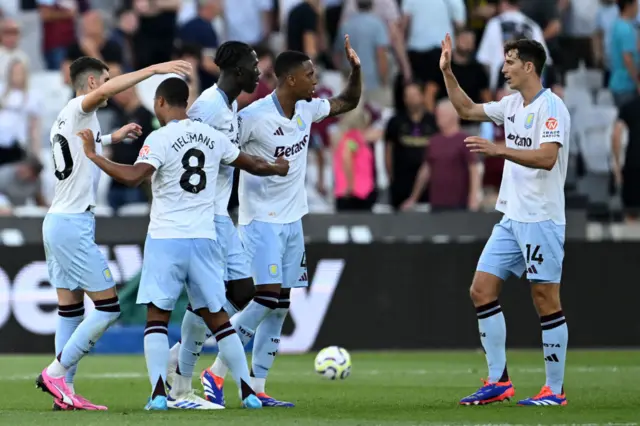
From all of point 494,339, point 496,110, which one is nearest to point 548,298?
point 494,339

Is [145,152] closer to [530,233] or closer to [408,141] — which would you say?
[530,233]

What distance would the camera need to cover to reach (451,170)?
1716 cm

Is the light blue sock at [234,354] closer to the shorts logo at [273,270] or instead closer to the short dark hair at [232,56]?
the shorts logo at [273,270]

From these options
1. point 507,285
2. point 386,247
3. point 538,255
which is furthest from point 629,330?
point 538,255

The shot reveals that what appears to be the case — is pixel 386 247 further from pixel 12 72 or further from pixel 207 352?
pixel 12 72

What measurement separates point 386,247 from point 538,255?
6.37 meters

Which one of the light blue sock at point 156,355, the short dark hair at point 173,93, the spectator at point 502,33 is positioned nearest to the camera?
the light blue sock at point 156,355

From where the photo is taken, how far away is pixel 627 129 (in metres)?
18.7

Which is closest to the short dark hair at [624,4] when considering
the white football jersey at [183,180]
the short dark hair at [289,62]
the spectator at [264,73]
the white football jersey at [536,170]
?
the spectator at [264,73]

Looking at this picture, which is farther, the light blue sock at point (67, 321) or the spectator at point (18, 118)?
the spectator at point (18, 118)

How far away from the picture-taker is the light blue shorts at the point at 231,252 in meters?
9.88

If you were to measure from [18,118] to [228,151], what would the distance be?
9.60 m

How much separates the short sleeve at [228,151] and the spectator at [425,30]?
34.2 feet

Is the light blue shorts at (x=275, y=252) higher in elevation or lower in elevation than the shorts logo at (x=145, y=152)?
lower
